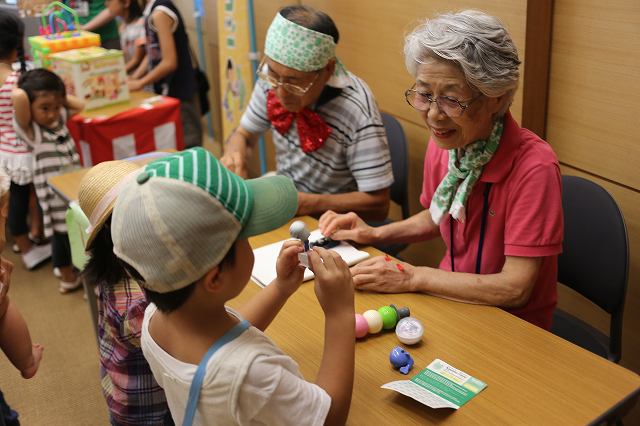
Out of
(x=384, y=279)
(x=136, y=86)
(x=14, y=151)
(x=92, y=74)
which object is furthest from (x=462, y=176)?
(x=136, y=86)

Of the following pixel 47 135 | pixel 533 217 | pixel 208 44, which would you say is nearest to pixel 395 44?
pixel 533 217

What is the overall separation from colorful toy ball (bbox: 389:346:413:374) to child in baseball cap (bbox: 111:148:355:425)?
9.3 inches

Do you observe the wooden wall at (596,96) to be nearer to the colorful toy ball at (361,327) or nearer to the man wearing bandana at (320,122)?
the man wearing bandana at (320,122)

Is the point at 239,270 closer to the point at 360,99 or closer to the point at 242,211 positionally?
the point at 242,211

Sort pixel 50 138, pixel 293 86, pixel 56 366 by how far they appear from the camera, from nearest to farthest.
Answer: pixel 293 86, pixel 56 366, pixel 50 138

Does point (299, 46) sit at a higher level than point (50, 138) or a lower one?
higher

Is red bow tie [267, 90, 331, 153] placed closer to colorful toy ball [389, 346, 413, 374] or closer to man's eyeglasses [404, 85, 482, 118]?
man's eyeglasses [404, 85, 482, 118]

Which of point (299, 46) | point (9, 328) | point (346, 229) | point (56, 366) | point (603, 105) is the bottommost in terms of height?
point (56, 366)

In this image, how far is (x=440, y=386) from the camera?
1.37 metres

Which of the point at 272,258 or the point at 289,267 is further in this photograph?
the point at 272,258

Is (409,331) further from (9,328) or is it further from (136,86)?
(136,86)

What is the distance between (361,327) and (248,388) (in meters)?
0.54

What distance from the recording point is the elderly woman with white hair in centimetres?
162

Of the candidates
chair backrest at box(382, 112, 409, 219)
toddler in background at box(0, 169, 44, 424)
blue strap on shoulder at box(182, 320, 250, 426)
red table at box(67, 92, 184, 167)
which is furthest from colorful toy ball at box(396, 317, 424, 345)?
red table at box(67, 92, 184, 167)
